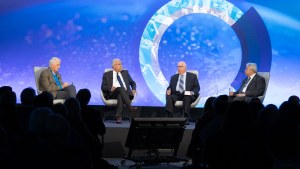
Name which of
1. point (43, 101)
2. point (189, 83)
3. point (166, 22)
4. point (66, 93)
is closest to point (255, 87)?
point (189, 83)

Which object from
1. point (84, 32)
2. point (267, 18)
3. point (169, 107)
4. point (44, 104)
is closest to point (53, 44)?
point (84, 32)

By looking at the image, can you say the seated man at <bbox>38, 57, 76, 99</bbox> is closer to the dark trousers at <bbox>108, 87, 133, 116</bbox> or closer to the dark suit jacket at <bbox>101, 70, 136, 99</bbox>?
the dark suit jacket at <bbox>101, 70, 136, 99</bbox>

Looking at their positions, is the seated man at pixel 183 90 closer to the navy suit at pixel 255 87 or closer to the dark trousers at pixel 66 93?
the navy suit at pixel 255 87

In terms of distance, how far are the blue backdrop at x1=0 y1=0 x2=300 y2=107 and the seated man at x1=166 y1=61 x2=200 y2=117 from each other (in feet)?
3.24

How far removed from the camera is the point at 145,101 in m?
10.9

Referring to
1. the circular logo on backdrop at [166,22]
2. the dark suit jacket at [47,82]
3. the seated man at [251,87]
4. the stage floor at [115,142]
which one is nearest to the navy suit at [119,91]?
the dark suit jacket at [47,82]

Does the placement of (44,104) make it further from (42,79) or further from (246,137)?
(42,79)

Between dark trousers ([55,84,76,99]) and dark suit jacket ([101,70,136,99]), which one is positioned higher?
dark suit jacket ([101,70,136,99])

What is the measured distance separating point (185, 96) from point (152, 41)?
6.04ft

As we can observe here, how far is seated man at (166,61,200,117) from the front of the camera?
956 cm

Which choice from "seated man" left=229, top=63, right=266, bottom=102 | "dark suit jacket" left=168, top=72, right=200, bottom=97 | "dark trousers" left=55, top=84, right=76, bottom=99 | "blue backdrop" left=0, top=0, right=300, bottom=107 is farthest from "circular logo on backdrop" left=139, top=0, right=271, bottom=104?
"dark trousers" left=55, top=84, right=76, bottom=99

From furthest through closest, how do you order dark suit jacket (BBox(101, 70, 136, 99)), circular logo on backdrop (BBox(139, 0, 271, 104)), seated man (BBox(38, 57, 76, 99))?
1. circular logo on backdrop (BBox(139, 0, 271, 104))
2. dark suit jacket (BBox(101, 70, 136, 99))
3. seated man (BBox(38, 57, 76, 99))

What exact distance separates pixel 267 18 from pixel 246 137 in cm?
763

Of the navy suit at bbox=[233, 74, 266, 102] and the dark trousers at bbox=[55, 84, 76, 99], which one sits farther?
the navy suit at bbox=[233, 74, 266, 102]
